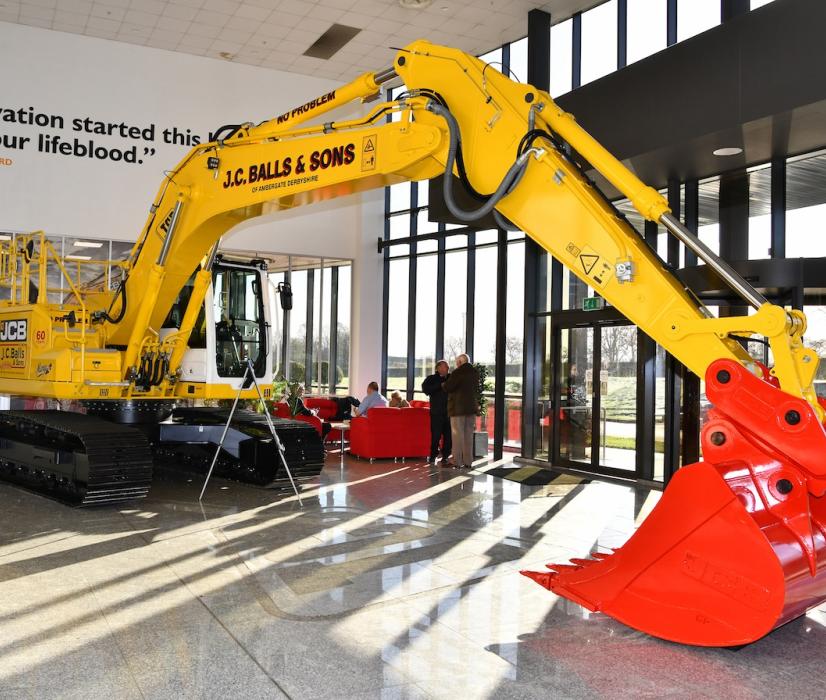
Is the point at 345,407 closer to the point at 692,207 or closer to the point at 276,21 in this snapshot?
the point at 276,21

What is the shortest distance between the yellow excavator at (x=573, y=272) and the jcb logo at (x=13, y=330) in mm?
40

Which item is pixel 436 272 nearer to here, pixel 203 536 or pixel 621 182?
pixel 203 536

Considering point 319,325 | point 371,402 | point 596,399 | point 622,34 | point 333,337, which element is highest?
point 622,34

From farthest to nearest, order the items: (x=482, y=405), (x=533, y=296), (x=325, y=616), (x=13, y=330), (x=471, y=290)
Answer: (x=471, y=290) < (x=482, y=405) < (x=533, y=296) < (x=13, y=330) < (x=325, y=616)

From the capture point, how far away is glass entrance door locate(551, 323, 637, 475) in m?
10.5

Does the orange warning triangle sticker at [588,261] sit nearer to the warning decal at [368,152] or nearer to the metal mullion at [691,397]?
the warning decal at [368,152]

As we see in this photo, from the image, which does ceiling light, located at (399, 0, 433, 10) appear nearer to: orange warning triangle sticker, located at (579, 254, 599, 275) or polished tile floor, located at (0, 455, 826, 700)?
polished tile floor, located at (0, 455, 826, 700)

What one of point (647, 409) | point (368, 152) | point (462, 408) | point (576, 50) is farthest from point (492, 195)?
point (576, 50)

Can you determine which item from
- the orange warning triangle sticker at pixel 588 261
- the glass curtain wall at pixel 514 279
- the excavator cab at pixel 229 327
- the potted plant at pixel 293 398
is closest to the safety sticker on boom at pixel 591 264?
the orange warning triangle sticker at pixel 588 261

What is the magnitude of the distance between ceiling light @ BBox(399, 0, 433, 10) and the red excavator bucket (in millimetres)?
9907

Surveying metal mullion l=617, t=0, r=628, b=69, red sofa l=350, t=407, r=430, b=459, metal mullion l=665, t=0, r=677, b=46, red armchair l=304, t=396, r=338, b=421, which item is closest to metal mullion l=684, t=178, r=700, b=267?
metal mullion l=665, t=0, r=677, b=46

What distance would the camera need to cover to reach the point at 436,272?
1619cm

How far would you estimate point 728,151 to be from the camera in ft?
26.8

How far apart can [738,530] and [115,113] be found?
43.6 ft
